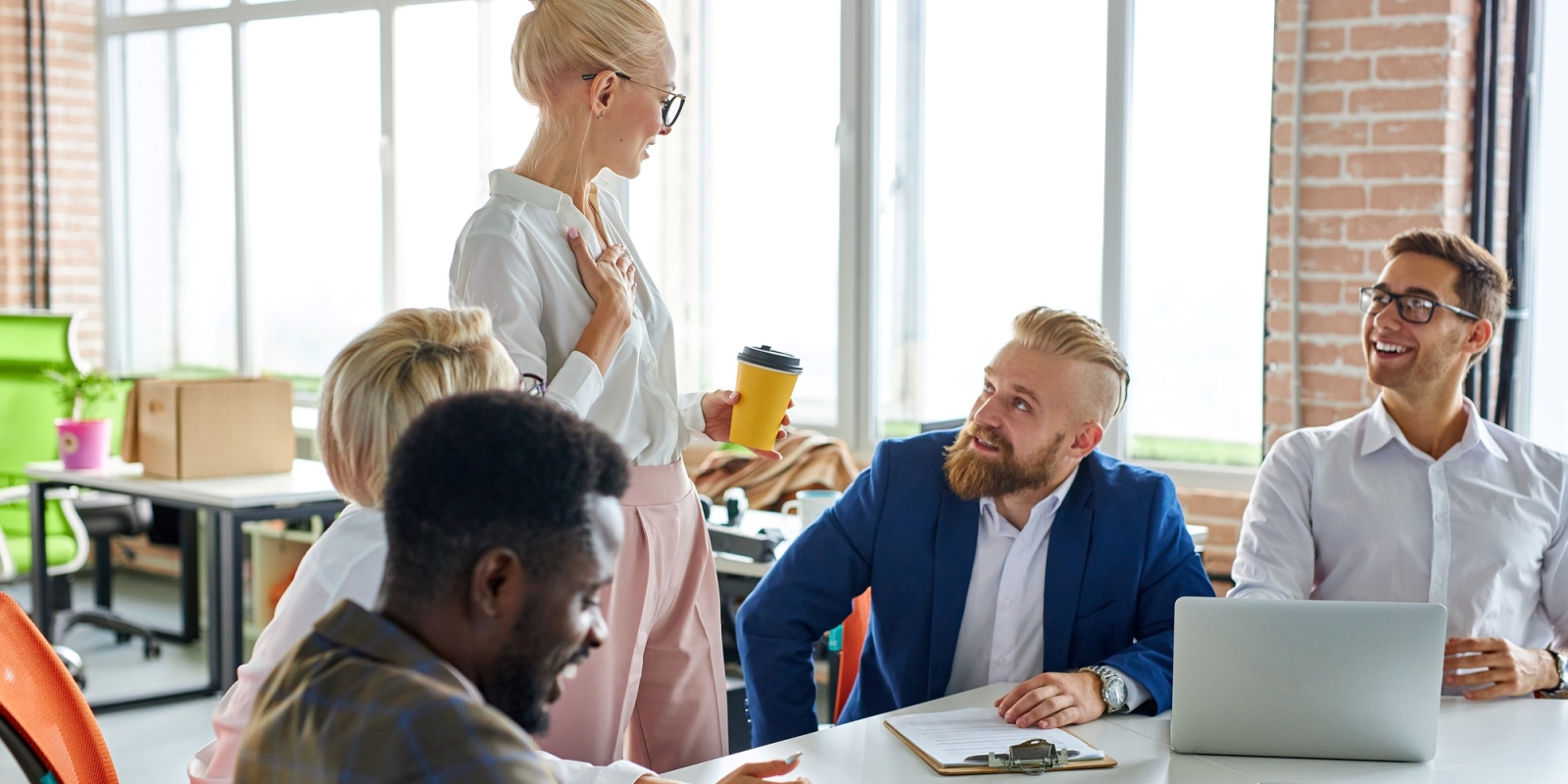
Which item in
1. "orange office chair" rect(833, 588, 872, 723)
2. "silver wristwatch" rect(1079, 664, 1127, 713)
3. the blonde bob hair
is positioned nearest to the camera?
the blonde bob hair

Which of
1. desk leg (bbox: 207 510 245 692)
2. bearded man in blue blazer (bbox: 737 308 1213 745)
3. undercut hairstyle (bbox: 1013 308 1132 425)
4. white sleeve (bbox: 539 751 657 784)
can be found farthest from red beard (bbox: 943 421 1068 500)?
desk leg (bbox: 207 510 245 692)

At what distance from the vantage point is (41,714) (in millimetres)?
1548

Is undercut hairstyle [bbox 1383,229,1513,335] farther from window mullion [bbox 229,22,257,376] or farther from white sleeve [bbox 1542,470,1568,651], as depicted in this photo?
window mullion [bbox 229,22,257,376]

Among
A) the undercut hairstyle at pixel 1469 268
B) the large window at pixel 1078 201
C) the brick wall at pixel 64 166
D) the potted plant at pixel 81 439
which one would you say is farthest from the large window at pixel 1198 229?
the brick wall at pixel 64 166

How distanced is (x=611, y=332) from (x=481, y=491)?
986mm

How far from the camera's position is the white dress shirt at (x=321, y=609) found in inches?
55.0

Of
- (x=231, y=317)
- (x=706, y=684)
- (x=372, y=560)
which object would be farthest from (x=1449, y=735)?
(x=231, y=317)

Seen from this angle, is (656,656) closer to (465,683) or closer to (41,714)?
(41,714)

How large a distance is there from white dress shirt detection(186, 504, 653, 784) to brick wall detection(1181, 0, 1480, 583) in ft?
9.21

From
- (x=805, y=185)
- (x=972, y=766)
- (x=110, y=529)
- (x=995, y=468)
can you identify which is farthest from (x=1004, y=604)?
(x=110, y=529)

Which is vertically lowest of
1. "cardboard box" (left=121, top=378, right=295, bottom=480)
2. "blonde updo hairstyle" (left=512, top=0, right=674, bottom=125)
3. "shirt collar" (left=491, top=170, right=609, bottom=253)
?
"cardboard box" (left=121, top=378, right=295, bottom=480)

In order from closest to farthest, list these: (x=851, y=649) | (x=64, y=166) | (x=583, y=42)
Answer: (x=583, y=42) < (x=851, y=649) < (x=64, y=166)

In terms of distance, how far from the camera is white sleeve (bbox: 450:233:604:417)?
5.95ft

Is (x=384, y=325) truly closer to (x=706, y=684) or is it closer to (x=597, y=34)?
(x=597, y=34)
